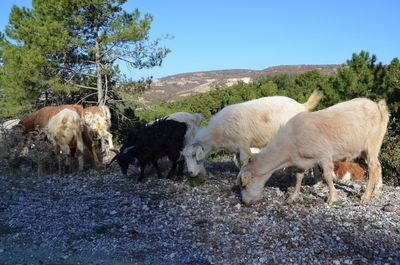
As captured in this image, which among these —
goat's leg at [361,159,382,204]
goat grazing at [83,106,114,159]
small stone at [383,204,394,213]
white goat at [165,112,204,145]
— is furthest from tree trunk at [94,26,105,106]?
small stone at [383,204,394,213]

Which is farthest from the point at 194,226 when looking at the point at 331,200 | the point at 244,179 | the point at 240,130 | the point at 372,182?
the point at 372,182

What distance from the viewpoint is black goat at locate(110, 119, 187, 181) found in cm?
977

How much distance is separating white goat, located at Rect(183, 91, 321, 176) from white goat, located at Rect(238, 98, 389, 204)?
1589 millimetres

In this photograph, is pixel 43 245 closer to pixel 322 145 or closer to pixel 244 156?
pixel 244 156

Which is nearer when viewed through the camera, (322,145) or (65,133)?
(322,145)

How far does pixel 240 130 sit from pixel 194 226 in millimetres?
3239

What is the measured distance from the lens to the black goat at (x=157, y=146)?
9.77 m

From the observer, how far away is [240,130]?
8664 millimetres

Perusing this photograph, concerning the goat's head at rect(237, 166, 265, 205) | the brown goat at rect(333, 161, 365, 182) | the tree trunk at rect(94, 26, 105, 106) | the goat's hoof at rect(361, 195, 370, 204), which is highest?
the tree trunk at rect(94, 26, 105, 106)

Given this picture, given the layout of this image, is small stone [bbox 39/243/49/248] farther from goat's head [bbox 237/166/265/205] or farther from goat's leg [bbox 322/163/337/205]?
goat's leg [bbox 322/163/337/205]

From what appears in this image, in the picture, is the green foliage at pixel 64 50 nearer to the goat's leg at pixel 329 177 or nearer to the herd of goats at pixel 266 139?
the herd of goats at pixel 266 139

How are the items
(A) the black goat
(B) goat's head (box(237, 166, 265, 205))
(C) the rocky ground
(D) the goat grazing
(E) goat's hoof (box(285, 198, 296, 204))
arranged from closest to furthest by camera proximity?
(C) the rocky ground, (B) goat's head (box(237, 166, 265, 205)), (E) goat's hoof (box(285, 198, 296, 204)), (A) the black goat, (D) the goat grazing

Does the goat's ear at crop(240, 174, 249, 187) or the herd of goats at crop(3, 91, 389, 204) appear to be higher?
the herd of goats at crop(3, 91, 389, 204)

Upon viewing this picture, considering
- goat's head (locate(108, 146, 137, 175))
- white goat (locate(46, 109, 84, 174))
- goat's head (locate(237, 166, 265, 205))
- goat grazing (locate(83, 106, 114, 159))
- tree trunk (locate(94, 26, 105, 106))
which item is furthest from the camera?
tree trunk (locate(94, 26, 105, 106))
